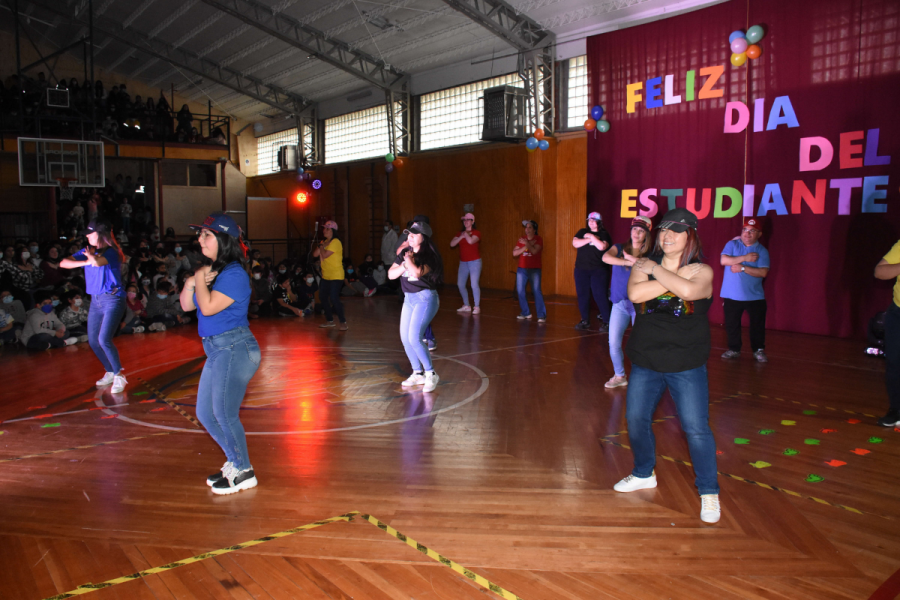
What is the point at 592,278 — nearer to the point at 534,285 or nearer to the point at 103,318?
the point at 534,285

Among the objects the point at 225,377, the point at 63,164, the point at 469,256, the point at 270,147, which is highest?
the point at 270,147

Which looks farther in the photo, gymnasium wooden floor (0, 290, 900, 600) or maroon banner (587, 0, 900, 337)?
maroon banner (587, 0, 900, 337)

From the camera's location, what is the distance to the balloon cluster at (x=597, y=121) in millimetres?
12445

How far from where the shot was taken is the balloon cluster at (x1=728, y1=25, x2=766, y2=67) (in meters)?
9.63

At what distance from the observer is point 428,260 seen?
6.39 m

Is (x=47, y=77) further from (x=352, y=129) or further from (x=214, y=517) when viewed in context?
(x=214, y=517)

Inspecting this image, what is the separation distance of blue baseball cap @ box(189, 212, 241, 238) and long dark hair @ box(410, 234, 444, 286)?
2.53 metres

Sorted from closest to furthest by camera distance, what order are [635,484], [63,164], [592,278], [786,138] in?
[635,484] → [592,278] → [786,138] → [63,164]

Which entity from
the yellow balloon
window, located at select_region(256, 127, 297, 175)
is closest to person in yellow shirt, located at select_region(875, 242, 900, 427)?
the yellow balloon

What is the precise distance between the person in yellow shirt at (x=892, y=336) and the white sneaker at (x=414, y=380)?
4.18 meters

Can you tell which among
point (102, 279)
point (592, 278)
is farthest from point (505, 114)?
point (102, 279)

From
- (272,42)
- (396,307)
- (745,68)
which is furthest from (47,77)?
(745,68)

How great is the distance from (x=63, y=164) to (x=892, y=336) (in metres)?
15.2

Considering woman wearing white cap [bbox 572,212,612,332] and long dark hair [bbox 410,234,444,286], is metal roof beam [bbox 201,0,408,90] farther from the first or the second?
long dark hair [bbox 410,234,444,286]
